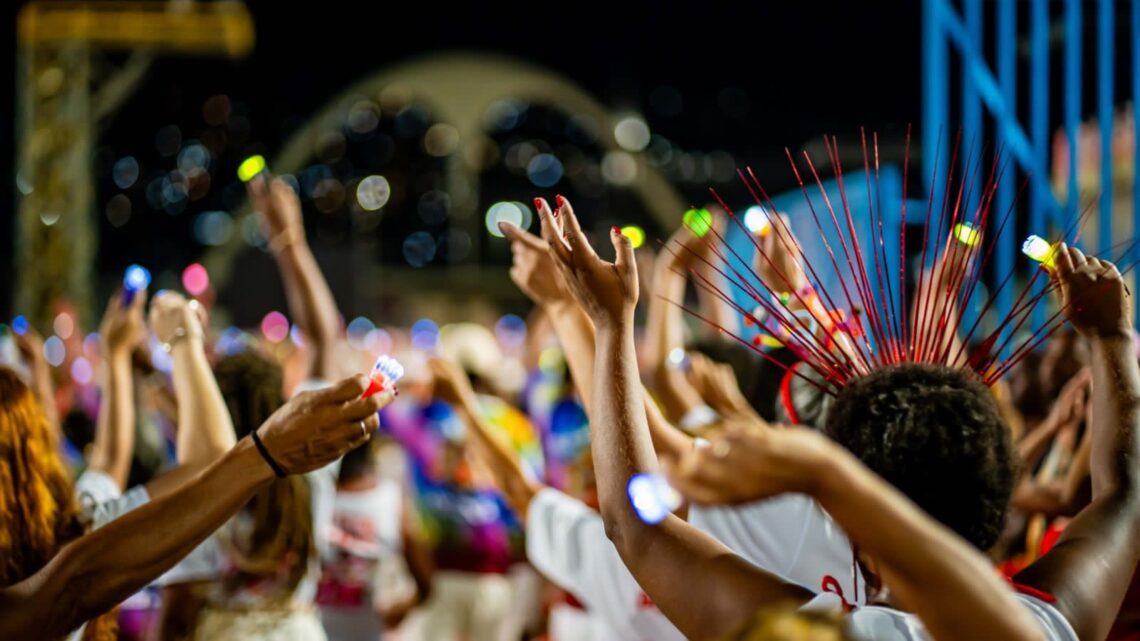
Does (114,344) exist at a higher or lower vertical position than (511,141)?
lower

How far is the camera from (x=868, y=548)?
1177 mm

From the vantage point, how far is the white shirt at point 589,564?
97.1 inches

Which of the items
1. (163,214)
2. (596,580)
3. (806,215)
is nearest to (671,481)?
(596,580)

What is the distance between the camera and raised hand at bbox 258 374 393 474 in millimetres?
1772

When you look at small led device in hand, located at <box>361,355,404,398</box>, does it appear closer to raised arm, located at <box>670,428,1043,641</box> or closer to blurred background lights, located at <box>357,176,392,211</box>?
raised arm, located at <box>670,428,1043,641</box>

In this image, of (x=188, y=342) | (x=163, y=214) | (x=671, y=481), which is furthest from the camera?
(x=163, y=214)

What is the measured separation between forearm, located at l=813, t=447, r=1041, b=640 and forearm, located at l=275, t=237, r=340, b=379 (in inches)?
88.6

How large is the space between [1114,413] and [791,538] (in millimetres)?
582

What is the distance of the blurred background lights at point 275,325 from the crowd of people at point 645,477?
356cm

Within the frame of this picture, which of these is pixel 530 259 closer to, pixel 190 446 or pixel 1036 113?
pixel 190 446

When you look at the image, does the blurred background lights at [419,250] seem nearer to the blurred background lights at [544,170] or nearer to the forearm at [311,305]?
the blurred background lights at [544,170]

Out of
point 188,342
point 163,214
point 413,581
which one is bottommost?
point 413,581

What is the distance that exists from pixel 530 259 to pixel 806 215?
6.05 feet

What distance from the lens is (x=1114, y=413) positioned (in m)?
1.86
